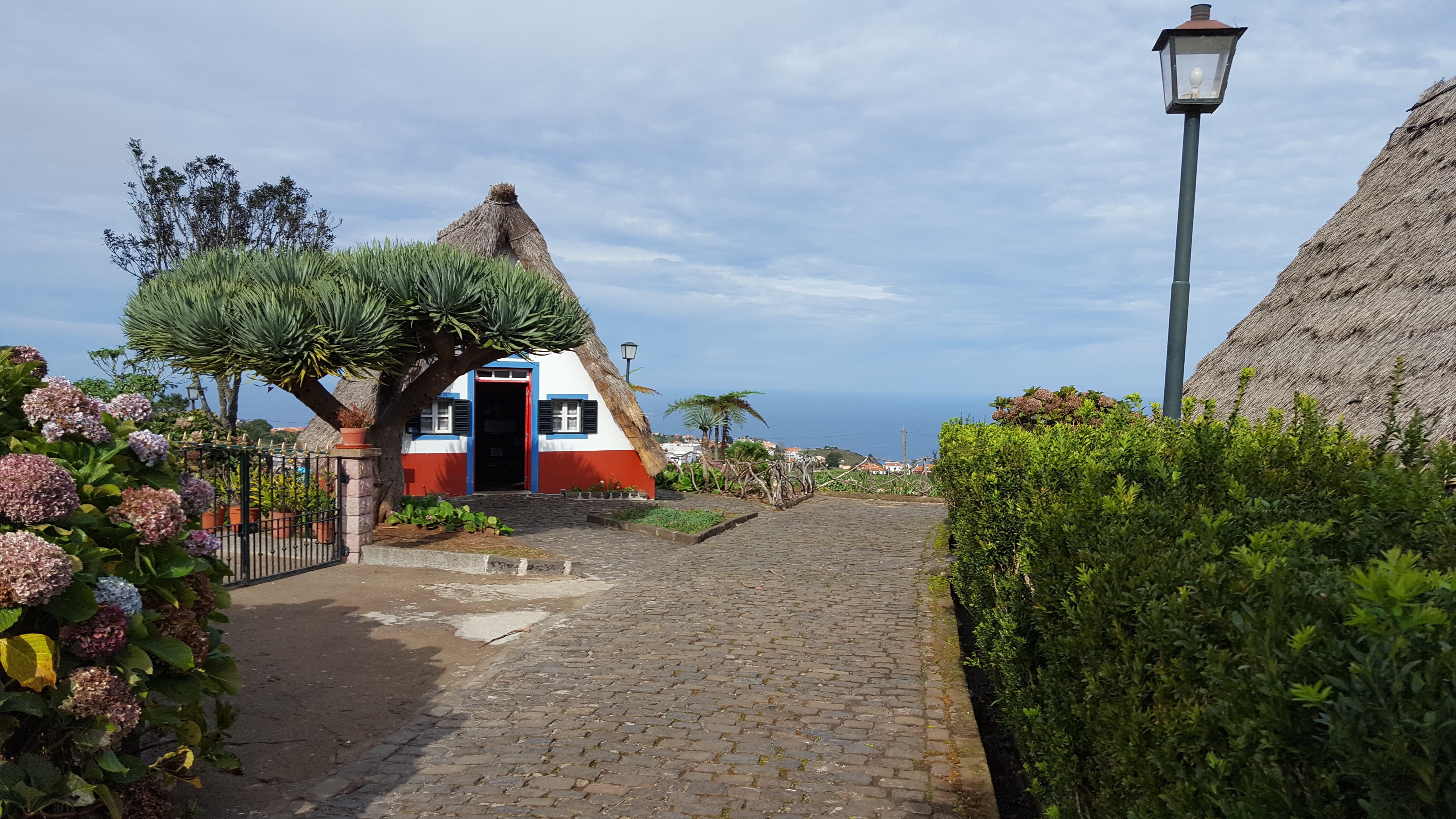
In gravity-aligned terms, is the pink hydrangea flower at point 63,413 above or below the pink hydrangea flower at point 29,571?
above

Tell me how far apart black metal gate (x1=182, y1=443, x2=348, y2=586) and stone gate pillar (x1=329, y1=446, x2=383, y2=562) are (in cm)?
6

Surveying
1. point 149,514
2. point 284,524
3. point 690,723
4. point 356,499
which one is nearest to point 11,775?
point 149,514

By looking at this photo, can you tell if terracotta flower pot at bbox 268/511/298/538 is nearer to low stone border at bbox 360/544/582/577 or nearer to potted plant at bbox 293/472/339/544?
potted plant at bbox 293/472/339/544

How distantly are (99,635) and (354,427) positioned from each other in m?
8.42

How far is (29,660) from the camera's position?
291 cm

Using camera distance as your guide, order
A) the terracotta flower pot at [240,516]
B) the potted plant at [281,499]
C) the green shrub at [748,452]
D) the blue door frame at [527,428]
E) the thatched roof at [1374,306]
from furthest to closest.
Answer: the green shrub at [748,452], the blue door frame at [527,428], the potted plant at [281,499], the terracotta flower pot at [240,516], the thatched roof at [1374,306]

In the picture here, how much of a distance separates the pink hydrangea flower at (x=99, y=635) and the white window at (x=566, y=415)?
15.2 meters

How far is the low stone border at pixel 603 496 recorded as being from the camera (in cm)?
1822

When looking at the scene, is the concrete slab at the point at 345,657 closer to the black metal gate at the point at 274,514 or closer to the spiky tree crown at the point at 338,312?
the black metal gate at the point at 274,514

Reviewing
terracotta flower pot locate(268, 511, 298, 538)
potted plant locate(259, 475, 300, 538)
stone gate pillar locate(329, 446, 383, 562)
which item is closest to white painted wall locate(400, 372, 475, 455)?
potted plant locate(259, 475, 300, 538)

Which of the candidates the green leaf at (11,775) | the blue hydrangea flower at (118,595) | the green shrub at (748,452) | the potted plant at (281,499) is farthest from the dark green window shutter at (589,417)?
the green leaf at (11,775)

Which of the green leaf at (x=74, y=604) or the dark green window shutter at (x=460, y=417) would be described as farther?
the dark green window shutter at (x=460, y=417)

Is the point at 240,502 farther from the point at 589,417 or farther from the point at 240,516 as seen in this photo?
the point at 589,417

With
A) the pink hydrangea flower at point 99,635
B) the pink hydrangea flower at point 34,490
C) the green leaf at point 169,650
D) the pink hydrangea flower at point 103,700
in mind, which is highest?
the pink hydrangea flower at point 34,490
